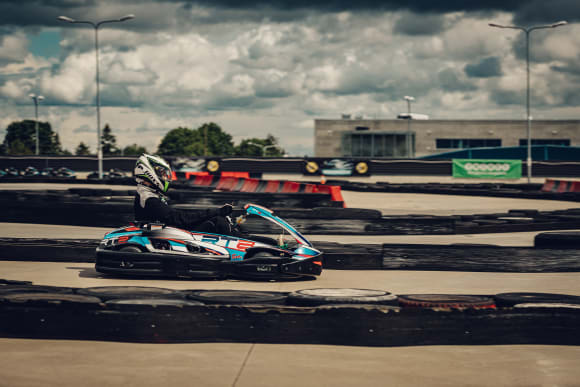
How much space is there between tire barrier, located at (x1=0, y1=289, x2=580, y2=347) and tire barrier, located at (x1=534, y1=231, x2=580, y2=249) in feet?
15.6

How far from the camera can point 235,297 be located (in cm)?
607

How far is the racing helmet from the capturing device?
28.1 ft

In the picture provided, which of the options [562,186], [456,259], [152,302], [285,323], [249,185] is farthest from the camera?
[562,186]

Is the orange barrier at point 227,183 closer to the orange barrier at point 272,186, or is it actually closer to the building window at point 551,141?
the orange barrier at point 272,186

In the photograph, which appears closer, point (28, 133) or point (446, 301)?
point (446, 301)

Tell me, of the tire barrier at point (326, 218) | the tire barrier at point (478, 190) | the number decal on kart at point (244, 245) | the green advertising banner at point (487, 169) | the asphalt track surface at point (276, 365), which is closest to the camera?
the asphalt track surface at point (276, 365)

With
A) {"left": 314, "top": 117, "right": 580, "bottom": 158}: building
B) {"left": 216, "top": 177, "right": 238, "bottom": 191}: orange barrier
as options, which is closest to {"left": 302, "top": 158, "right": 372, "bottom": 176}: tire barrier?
{"left": 216, "top": 177, "right": 238, "bottom": 191}: orange barrier

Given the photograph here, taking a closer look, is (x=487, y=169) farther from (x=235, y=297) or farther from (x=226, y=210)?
(x=235, y=297)

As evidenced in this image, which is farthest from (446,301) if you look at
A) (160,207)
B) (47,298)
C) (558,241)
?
(558,241)

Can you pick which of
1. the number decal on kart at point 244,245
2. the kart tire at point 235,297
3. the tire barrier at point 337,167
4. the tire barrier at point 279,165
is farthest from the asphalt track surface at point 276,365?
the tire barrier at point 337,167

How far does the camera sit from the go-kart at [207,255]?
26.9 feet

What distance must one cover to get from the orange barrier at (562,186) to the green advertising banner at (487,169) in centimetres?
1198

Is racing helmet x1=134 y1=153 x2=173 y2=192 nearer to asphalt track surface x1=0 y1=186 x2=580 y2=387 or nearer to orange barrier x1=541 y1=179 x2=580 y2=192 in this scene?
asphalt track surface x1=0 y1=186 x2=580 y2=387

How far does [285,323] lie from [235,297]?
77 cm
